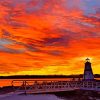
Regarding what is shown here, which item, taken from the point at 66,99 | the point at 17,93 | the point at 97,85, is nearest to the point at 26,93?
the point at 17,93

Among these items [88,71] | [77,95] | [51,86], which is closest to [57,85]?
[51,86]

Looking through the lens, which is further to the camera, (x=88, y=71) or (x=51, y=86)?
(x=88, y=71)

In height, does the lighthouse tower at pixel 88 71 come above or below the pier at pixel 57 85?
above

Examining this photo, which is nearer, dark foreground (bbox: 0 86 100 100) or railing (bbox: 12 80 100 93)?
railing (bbox: 12 80 100 93)

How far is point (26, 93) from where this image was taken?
38.5m

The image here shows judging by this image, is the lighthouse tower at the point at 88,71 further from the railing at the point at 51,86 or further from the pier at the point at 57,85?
the railing at the point at 51,86

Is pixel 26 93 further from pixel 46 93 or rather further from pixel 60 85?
pixel 60 85

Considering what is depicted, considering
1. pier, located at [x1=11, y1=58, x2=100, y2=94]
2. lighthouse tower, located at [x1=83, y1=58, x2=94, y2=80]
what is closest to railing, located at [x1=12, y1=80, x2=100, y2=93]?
pier, located at [x1=11, y1=58, x2=100, y2=94]

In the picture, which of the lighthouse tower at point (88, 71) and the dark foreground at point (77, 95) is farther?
the lighthouse tower at point (88, 71)

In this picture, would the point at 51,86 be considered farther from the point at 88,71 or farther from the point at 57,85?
the point at 88,71

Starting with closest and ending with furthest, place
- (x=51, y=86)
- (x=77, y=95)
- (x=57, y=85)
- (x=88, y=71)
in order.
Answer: (x=51, y=86), (x=77, y=95), (x=57, y=85), (x=88, y=71)

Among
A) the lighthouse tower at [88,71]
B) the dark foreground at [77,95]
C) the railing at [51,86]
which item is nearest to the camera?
the railing at [51,86]

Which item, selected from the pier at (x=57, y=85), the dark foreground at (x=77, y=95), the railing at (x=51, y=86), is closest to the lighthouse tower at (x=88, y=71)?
the pier at (x=57, y=85)

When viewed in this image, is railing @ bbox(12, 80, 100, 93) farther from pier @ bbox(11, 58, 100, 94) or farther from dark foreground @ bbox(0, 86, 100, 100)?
dark foreground @ bbox(0, 86, 100, 100)
